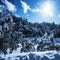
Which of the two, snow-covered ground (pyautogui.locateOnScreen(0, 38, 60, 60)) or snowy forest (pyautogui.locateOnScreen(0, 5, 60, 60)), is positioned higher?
snowy forest (pyautogui.locateOnScreen(0, 5, 60, 60))

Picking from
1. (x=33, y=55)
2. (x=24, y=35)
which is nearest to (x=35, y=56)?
(x=33, y=55)

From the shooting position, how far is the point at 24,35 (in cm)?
184

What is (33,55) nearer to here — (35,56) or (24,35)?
(35,56)

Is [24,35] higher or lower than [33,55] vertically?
higher

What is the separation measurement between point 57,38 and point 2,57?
678mm

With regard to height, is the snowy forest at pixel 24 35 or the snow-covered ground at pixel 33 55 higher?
the snowy forest at pixel 24 35

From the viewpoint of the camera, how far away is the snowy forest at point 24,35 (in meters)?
1.81

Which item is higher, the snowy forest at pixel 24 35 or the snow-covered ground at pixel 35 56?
the snowy forest at pixel 24 35

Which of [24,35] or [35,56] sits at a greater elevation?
[24,35]

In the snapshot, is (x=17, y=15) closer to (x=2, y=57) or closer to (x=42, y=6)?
(x=42, y=6)

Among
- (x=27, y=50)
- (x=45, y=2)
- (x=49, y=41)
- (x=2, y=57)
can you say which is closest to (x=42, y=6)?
(x=45, y=2)

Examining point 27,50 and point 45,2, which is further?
point 45,2

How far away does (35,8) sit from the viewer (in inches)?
77.0

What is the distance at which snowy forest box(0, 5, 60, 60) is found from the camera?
181 cm
